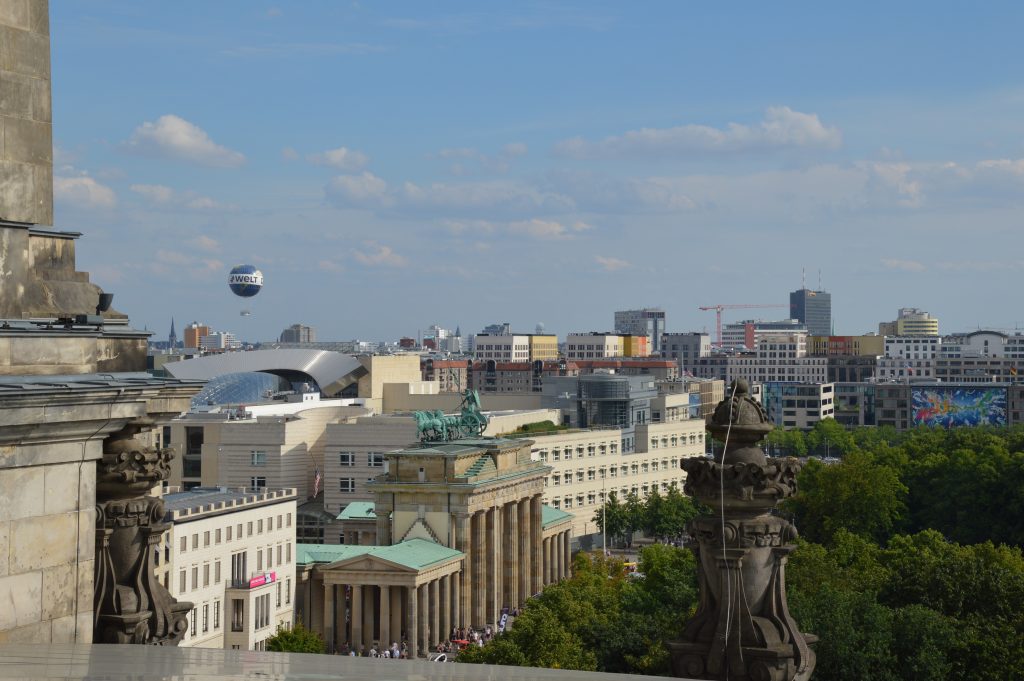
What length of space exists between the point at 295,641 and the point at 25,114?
287 ft

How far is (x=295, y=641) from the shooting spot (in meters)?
106

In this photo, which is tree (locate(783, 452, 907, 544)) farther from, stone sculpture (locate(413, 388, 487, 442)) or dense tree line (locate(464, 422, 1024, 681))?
stone sculpture (locate(413, 388, 487, 442))

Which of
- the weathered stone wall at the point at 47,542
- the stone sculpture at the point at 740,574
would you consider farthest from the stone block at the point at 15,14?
the stone sculpture at the point at 740,574

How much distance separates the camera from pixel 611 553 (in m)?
181

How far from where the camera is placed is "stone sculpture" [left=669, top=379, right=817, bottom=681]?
21406 millimetres

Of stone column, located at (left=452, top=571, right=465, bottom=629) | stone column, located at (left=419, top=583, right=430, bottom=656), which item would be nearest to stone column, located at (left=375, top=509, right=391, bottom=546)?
stone column, located at (left=452, top=571, right=465, bottom=629)

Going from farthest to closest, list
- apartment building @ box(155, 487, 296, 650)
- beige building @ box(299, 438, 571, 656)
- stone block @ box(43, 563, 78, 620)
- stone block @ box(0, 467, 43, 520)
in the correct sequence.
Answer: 1. beige building @ box(299, 438, 571, 656)
2. apartment building @ box(155, 487, 296, 650)
3. stone block @ box(43, 563, 78, 620)
4. stone block @ box(0, 467, 43, 520)

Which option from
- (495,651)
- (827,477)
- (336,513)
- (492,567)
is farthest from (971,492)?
(495,651)

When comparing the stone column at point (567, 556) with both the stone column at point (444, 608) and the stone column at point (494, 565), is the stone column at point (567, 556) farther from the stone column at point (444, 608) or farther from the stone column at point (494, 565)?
the stone column at point (444, 608)

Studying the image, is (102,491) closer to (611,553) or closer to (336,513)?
(336,513)

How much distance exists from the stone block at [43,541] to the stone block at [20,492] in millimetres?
96

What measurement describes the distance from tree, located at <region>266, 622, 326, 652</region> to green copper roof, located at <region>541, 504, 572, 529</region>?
48516 millimetres

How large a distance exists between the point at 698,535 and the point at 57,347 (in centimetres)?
836

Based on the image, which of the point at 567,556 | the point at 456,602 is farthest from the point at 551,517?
the point at 456,602
